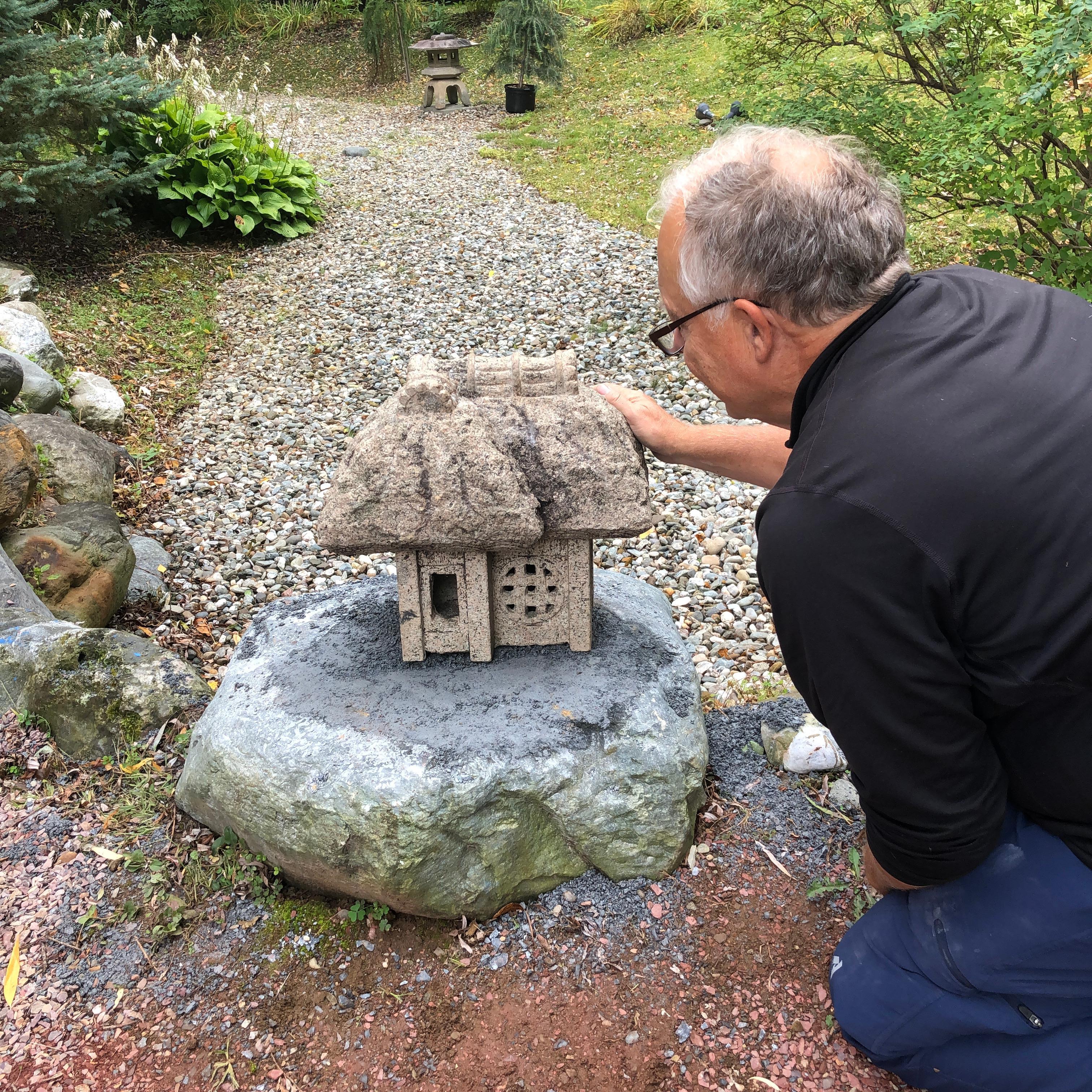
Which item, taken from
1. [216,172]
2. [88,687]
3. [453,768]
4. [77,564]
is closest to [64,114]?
[216,172]

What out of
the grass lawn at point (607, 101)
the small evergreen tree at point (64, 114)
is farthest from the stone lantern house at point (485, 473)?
the small evergreen tree at point (64, 114)

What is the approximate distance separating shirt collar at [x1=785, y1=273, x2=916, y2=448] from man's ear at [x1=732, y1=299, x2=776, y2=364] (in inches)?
4.7

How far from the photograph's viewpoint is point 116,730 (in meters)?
3.69

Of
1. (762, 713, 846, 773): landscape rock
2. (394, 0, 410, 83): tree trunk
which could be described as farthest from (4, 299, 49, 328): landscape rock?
(394, 0, 410, 83): tree trunk

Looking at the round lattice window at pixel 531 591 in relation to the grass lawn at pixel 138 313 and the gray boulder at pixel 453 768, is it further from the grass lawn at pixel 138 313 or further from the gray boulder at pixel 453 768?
the grass lawn at pixel 138 313

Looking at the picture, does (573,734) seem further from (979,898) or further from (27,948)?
(27,948)

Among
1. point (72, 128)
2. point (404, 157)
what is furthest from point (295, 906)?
point (404, 157)

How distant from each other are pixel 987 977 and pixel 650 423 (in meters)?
1.87

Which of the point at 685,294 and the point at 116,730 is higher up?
the point at 685,294

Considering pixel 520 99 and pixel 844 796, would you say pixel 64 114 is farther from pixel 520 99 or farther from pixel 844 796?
pixel 520 99

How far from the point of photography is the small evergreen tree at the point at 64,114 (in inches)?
282

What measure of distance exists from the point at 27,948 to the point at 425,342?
584cm

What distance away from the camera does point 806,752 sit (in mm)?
3525

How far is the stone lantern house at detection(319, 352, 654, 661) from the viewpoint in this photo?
2.86m
